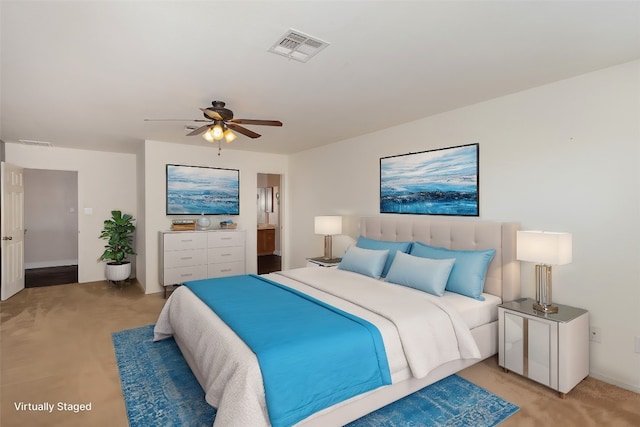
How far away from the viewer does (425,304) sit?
2.66m

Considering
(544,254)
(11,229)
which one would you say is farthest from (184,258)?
(544,254)

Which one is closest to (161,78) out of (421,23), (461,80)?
(421,23)

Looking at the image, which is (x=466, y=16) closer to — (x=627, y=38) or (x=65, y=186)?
(x=627, y=38)

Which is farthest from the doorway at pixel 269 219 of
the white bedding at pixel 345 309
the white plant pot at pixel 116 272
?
the white bedding at pixel 345 309

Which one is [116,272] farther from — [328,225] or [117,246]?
[328,225]

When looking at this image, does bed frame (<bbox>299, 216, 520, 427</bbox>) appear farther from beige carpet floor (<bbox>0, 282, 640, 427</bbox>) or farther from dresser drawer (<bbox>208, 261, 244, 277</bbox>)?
Answer: dresser drawer (<bbox>208, 261, 244, 277</bbox>)

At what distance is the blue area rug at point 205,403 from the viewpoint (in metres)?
2.18

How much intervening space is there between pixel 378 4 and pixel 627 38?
168cm

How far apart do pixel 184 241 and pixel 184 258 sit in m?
0.26

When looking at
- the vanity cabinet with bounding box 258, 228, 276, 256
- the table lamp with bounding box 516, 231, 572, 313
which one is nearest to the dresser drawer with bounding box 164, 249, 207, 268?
the vanity cabinet with bounding box 258, 228, 276, 256

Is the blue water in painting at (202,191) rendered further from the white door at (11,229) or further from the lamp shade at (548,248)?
the lamp shade at (548,248)

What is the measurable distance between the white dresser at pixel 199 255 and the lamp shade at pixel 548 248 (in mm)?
4276

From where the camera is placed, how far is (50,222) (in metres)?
7.38

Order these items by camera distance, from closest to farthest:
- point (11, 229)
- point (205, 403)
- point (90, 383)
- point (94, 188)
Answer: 1. point (205, 403)
2. point (90, 383)
3. point (11, 229)
4. point (94, 188)
